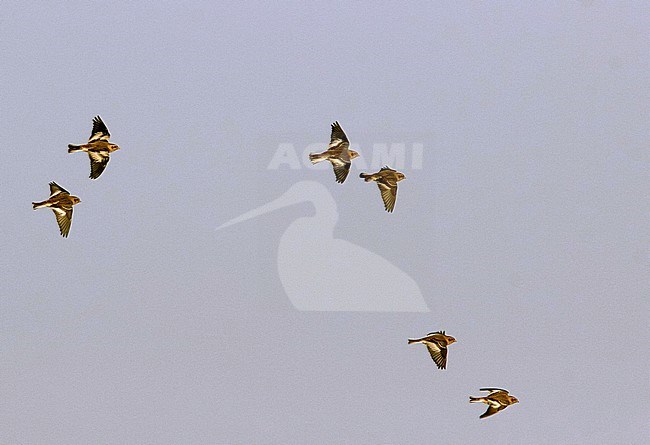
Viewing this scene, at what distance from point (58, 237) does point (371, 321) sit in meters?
0.72

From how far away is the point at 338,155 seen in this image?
201 centimetres

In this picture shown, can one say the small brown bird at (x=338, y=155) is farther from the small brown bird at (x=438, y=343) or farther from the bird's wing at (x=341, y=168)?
the small brown bird at (x=438, y=343)

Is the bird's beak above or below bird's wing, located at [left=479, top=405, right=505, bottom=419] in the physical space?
above

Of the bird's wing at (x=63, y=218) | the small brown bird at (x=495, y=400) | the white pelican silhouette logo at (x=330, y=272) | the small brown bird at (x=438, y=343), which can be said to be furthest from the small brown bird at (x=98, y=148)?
the small brown bird at (x=495, y=400)

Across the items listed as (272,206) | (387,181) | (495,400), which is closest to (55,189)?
(272,206)

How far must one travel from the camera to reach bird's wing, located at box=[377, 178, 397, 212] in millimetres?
2041

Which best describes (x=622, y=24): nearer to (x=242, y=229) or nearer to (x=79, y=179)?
(x=242, y=229)

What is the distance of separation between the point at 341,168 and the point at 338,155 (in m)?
0.03

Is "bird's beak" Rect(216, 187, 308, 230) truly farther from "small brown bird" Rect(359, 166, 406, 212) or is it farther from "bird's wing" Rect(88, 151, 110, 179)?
"bird's wing" Rect(88, 151, 110, 179)

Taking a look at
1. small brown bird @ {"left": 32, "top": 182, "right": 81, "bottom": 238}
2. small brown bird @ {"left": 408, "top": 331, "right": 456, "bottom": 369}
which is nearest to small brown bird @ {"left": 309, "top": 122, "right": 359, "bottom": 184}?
small brown bird @ {"left": 408, "top": 331, "right": 456, "bottom": 369}

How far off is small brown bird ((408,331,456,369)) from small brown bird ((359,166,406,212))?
0.29m

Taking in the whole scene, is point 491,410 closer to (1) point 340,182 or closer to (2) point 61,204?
(1) point 340,182

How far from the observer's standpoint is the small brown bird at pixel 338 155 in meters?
2.00

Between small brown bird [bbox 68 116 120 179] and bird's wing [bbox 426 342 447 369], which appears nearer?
small brown bird [bbox 68 116 120 179]
